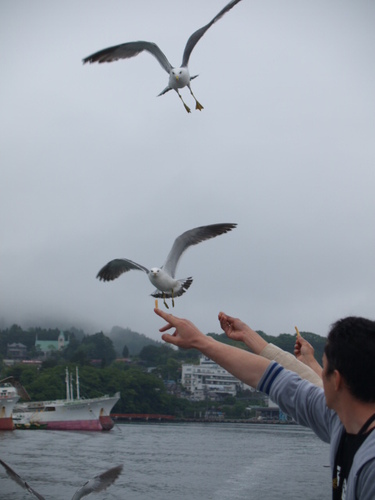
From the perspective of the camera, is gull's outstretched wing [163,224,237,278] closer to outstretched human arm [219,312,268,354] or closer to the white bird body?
the white bird body

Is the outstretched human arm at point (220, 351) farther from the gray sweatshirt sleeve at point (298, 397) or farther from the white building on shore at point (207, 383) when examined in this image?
the white building on shore at point (207, 383)

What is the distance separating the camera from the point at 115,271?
5391mm

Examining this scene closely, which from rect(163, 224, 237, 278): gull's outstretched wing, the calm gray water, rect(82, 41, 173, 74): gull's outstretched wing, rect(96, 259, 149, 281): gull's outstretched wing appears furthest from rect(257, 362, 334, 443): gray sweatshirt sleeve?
the calm gray water

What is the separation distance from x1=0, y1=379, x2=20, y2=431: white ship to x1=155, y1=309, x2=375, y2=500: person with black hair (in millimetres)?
35035

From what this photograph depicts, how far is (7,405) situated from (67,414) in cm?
296

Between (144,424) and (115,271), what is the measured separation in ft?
130

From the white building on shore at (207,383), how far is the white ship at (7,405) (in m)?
16.7

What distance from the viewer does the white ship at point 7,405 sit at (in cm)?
3522

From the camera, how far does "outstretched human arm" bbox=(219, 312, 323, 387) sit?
1478 millimetres

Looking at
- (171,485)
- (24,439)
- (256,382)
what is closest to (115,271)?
(256,382)

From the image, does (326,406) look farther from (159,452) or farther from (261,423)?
(261,423)

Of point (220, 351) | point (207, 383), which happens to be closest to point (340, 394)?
point (220, 351)

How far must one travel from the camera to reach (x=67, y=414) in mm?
36656

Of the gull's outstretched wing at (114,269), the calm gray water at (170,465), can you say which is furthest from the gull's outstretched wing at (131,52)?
the calm gray water at (170,465)
